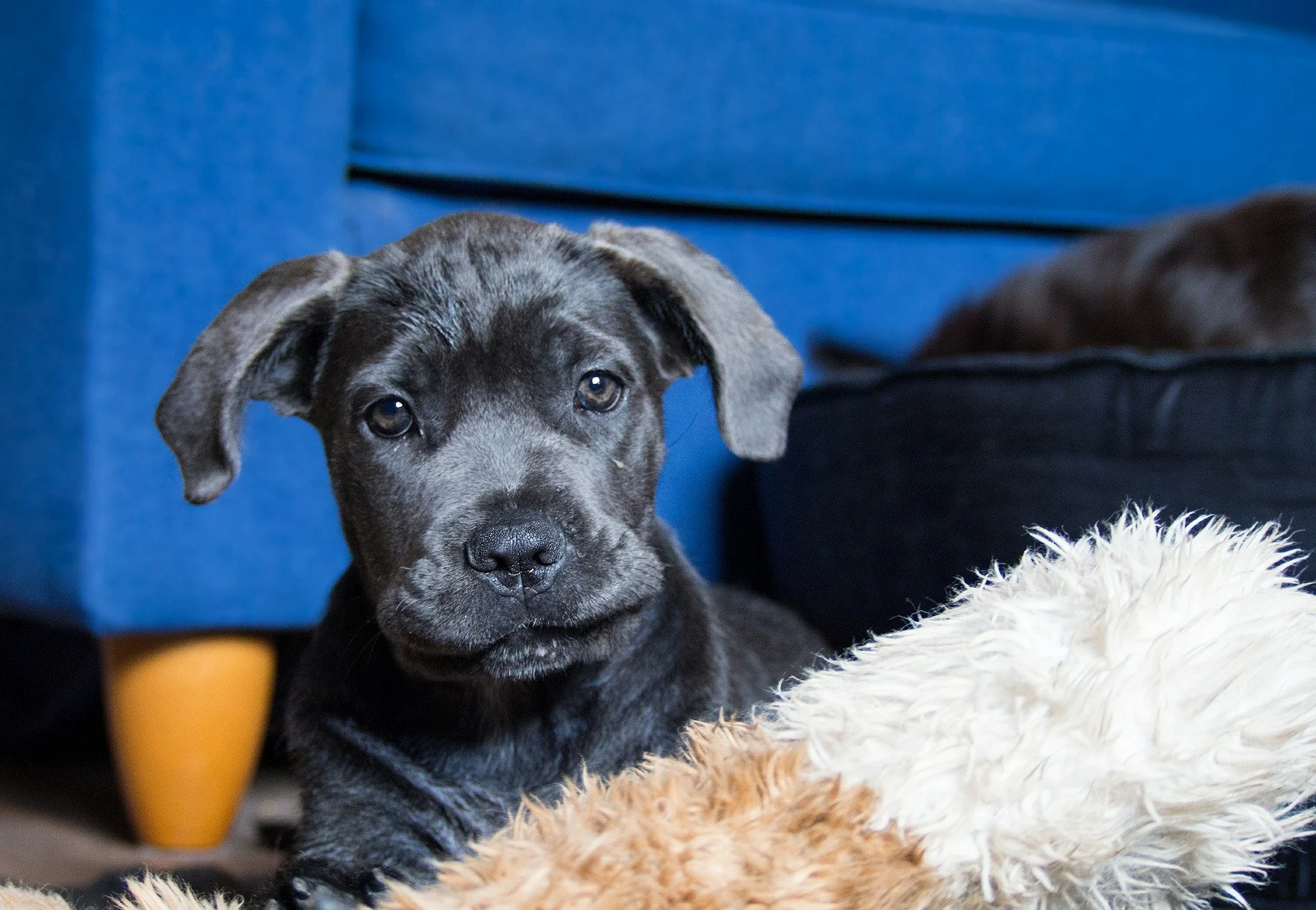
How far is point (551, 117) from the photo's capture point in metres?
2.06

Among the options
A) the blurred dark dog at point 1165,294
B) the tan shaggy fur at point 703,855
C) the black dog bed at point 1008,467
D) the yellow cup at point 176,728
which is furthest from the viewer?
the blurred dark dog at point 1165,294

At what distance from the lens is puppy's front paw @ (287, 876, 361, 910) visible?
1.22 meters

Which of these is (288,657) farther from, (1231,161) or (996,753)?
(1231,161)

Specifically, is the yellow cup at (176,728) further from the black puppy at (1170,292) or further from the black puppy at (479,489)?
the black puppy at (1170,292)

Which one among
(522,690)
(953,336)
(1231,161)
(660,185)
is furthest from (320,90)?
(1231,161)

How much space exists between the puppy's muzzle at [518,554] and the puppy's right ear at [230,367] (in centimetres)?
31

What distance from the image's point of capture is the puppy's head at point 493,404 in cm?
127

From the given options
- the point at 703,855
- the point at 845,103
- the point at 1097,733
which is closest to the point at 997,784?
the point at 1097,733

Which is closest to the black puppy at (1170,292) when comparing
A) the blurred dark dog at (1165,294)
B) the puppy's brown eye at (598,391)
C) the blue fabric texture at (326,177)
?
the blurred dark dog at (1165,294)

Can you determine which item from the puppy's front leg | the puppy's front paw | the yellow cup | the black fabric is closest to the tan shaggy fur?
the puppy's front paw

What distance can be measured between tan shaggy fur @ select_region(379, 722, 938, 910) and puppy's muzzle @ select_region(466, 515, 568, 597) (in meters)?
0.27

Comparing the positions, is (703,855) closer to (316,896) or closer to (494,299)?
(316,896)

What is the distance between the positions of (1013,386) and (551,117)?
89 cm

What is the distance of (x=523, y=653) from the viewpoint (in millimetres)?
1280
